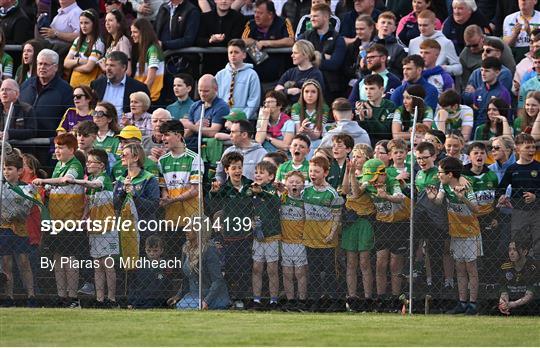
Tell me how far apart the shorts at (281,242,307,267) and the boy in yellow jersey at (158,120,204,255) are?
103 cm

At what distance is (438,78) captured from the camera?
17.9 meters

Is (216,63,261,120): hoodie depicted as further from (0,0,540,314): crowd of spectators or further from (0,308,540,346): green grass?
(0,308,540,346): green grass

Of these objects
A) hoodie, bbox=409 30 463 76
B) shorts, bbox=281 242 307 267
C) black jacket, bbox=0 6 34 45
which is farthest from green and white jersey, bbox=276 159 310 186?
black jacket, bbox=0 6 34 45

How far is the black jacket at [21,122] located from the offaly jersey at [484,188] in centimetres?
536

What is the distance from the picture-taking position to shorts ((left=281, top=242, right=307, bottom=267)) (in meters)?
14.9

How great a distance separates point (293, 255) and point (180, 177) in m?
1.56

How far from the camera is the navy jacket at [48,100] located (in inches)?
700

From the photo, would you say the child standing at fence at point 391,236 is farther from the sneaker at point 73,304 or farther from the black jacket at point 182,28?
the black jacket at point 182,28

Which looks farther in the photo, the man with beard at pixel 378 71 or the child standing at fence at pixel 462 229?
the man with beard at pixel 378 71

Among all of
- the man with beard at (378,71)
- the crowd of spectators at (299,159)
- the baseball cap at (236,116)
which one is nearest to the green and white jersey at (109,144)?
the crowd of spectators at (299,159)

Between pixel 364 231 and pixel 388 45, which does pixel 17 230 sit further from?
pixel 388 45

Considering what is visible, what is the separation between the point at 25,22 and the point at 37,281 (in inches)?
264

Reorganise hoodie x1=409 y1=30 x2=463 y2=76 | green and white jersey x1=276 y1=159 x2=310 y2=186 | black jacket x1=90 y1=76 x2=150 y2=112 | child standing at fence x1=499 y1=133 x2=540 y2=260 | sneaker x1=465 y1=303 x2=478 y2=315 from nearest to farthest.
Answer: child standing at fence x1=499 y1=133 x2=540 y2=260, sneaker x1=465 y1=303 x2=478 y2=315, green and white jersey x1=276 y1=159 x2=310 y2=186, black jacket x1=90 y1=76 x2=150 y2=112, hoodie x1=409 y1=30 x2=463 y2=76

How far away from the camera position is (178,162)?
51.2 ft
